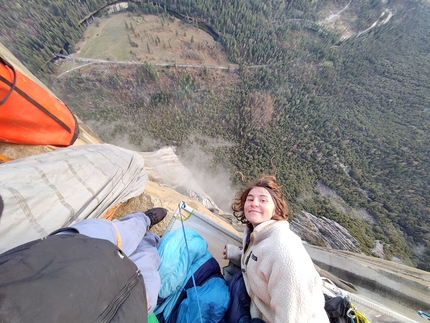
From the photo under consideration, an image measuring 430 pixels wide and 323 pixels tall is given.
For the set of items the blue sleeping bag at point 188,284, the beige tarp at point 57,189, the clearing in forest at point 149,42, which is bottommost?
the blue sleeping bag at point 188,284

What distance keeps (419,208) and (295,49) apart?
82.9 ft

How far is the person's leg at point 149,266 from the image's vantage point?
4.09 feet

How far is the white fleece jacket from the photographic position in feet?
3.62

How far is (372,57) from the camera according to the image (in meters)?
27.9

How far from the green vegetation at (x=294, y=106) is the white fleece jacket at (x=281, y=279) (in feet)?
44.4

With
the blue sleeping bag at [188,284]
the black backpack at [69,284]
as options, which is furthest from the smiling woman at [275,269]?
the black backpack at [69,284]

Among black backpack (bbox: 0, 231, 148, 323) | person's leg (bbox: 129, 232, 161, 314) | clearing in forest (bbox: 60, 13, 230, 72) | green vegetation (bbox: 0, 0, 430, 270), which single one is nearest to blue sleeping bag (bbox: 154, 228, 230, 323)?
person's leg (bbox: 129, 232, 161, 314)

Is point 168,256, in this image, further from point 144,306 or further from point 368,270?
point 368,270

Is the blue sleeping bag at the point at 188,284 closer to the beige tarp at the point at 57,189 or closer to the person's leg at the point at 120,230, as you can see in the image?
the person's leg at the point at 120,230

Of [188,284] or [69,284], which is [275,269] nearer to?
[188,284]

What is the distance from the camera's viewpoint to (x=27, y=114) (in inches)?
86.4

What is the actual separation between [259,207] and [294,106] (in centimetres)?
2461

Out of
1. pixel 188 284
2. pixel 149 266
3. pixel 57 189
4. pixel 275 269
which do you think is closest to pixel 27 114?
pixel 57 189

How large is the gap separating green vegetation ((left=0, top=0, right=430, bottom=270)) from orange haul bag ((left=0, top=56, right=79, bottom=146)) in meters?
14.3
